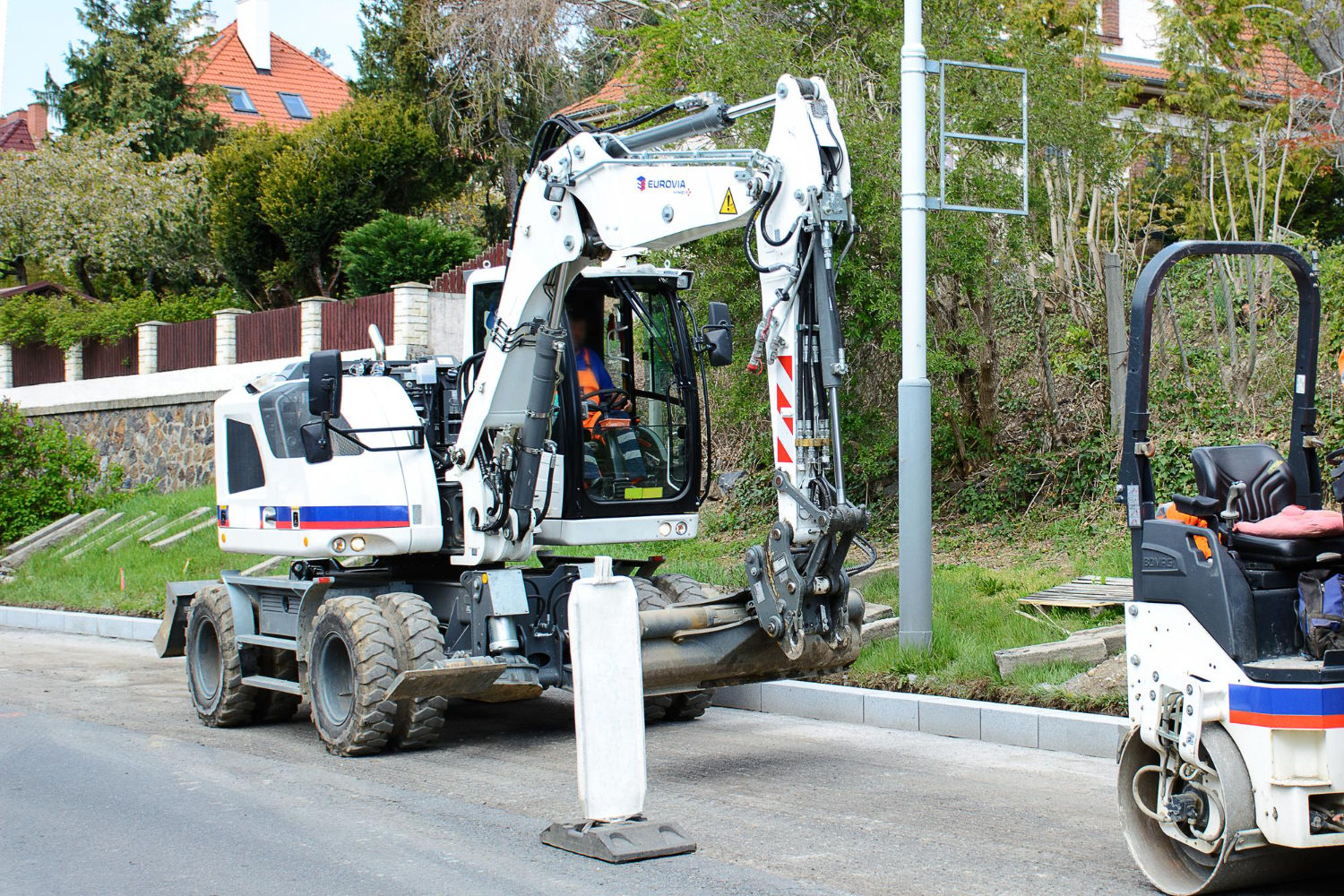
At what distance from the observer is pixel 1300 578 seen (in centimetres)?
515

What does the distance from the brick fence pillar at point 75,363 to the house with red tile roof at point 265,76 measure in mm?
17385

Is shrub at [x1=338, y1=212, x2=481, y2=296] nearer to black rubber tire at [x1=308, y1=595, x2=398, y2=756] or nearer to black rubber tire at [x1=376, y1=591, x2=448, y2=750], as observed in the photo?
black rubber tire at [x1=308, y1=595, x2=398, y2=756]

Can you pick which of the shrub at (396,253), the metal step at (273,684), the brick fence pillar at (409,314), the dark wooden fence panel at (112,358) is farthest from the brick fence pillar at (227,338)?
the metal step at (273,684)

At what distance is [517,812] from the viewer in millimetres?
6961

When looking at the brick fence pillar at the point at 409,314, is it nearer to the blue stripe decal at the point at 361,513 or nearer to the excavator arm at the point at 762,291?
the blue stripe decal at the point at 361,513

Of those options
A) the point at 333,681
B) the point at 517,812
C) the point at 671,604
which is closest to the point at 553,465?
the point at 671,604

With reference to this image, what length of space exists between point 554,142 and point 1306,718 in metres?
5.64

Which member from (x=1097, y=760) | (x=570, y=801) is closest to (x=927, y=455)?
(x=1097, y=760)

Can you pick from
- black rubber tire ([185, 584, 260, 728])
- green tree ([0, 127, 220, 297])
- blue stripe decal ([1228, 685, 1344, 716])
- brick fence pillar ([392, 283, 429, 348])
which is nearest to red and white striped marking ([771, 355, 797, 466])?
blue stripe decal ([1228, 685, 1344, 716])

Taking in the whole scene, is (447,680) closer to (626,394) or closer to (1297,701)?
(626,394)

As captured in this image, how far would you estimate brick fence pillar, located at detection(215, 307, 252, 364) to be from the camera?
2633 cm

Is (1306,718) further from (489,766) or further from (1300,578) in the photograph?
(489,766)

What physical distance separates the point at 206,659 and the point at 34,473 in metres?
13.6

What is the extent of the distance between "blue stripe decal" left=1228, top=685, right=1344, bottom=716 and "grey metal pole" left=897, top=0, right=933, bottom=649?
5092 mm
